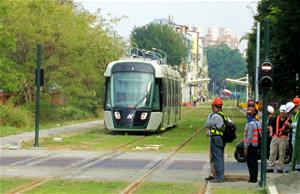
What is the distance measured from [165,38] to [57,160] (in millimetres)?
118182

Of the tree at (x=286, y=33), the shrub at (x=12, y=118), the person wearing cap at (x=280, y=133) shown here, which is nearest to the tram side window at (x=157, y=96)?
the tree at (x=286, y=33)

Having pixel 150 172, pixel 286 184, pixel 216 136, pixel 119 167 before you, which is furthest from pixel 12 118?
pixel 286 184

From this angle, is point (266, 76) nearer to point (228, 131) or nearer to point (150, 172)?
point (228, 131)

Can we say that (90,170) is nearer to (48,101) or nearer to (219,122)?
(219,122)

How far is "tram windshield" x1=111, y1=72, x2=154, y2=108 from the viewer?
118ft

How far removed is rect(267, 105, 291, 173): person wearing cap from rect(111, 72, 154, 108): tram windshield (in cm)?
1663

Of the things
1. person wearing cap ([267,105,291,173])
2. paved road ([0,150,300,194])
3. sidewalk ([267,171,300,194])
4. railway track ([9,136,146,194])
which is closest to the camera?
sidewalk ([267,171,300,194])

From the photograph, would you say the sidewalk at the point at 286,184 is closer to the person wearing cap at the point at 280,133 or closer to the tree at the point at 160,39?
the person wearing cap at the point at 280,133

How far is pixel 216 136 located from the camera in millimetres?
17266

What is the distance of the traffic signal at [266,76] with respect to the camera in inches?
634

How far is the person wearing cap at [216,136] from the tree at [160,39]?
121215mm

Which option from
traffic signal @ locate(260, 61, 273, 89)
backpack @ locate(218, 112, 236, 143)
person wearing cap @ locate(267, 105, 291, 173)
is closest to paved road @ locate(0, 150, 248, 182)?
person wearing cap @ locate(267, 105, 291, 173)

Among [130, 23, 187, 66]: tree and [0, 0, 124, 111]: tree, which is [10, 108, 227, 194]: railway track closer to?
[0, 0, 124, 111]: tree

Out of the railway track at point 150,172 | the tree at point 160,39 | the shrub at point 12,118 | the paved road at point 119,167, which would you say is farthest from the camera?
the tree at point 160,39
